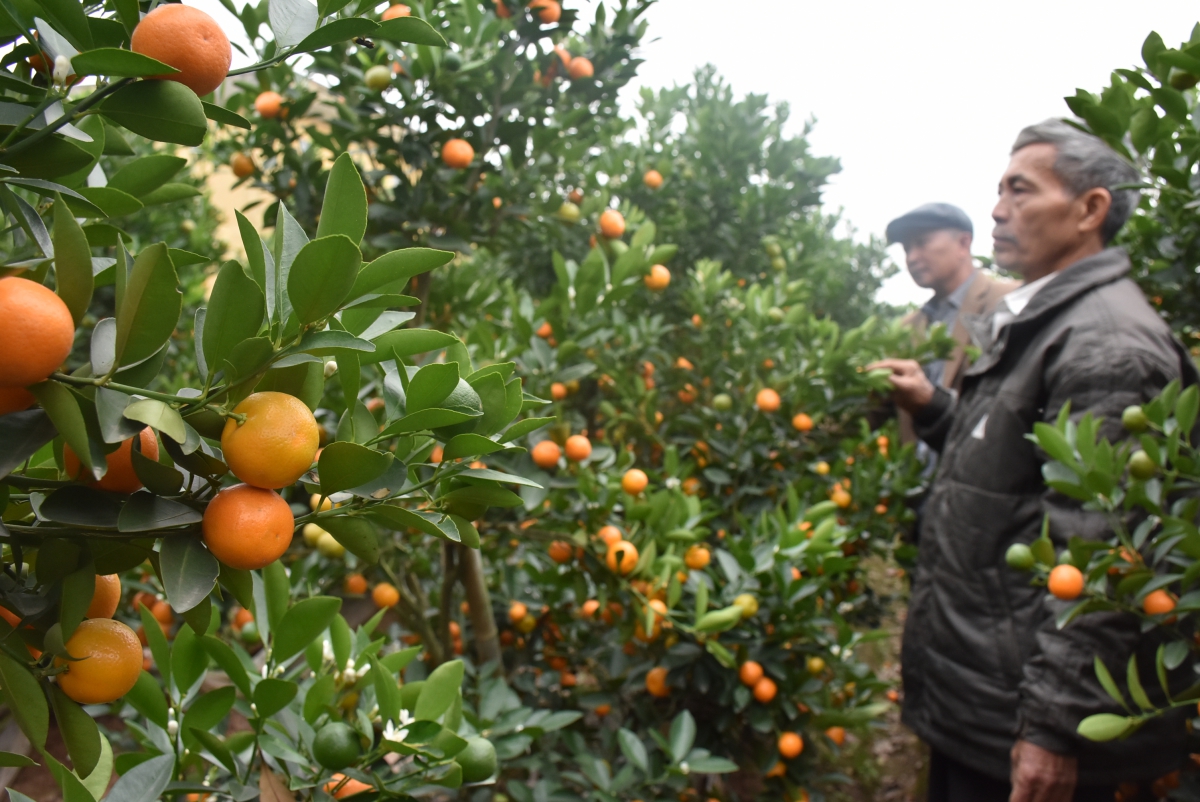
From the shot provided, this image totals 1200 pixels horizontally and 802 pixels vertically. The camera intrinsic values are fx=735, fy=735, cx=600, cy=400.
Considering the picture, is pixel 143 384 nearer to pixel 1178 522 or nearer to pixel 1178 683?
pixel 1178 522

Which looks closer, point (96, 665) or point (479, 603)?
point (96, 665)

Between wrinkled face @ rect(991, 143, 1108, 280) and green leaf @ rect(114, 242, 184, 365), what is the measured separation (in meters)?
1.83

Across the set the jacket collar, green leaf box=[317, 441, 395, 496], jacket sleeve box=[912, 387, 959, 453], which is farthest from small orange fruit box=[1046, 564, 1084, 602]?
green leaf box=[317, 441, 395, 496]

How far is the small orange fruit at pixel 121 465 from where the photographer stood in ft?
1.49

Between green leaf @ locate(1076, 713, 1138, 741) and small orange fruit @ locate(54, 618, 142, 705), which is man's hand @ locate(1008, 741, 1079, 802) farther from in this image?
small orange fruit @ locate(54, 618, 142, 705)

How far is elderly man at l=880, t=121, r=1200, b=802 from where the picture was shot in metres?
1.35

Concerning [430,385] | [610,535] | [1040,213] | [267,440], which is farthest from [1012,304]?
[267,440]

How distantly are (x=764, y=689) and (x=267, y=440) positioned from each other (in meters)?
1.39

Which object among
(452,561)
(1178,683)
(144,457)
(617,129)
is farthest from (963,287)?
(144,457)

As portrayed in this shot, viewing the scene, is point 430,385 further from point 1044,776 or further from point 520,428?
point 1044,776

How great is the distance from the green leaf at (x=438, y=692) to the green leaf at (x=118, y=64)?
61 centimetres

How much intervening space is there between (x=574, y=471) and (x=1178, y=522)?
3.14 ft

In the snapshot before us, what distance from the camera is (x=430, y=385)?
0.48 m

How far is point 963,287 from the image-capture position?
→ 2982mm
